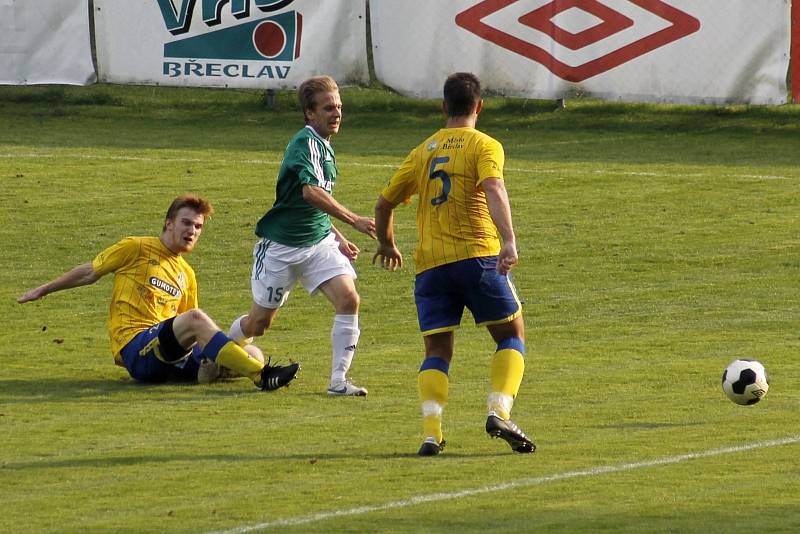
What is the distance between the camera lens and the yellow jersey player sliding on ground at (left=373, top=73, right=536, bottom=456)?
26.8 ft

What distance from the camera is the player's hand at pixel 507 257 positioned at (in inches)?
310

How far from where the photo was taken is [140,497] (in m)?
7.22

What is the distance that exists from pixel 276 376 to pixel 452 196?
2.37m

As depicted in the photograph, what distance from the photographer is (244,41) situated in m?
20.9

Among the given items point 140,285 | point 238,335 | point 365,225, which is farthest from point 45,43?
point 365,225

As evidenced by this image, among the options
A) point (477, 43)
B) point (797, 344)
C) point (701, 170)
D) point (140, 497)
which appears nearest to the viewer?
point (140, 497)

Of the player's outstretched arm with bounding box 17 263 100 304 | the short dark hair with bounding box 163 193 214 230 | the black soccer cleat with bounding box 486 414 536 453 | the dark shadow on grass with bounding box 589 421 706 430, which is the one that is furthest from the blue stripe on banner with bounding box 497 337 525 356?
the player's outstretched arm with bounding box 17 263 100 304

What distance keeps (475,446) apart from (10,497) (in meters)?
2.43

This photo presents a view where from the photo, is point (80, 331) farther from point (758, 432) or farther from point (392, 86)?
point (392, 86)

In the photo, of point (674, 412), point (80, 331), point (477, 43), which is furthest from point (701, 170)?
point (674, 412)

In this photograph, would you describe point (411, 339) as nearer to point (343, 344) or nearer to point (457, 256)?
point (343, 344)

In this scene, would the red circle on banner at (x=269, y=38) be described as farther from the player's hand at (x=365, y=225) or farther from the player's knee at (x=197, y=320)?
the player's hand at (x=365, y=225)

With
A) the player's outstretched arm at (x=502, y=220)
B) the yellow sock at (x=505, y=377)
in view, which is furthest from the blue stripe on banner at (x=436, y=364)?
the player's outstretched arm at (x=502, y=220)

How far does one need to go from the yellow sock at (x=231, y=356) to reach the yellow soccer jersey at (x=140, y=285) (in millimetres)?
676
